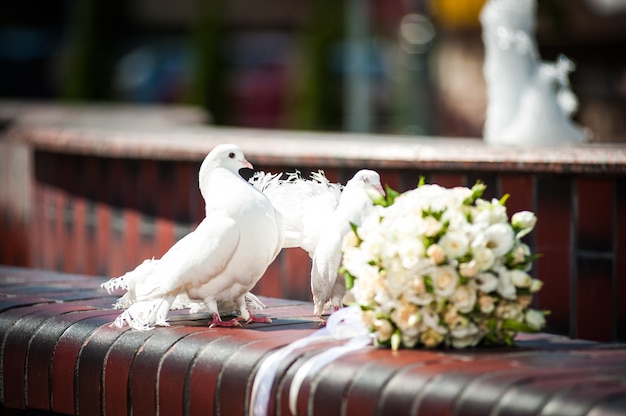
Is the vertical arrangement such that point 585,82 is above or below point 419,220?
above

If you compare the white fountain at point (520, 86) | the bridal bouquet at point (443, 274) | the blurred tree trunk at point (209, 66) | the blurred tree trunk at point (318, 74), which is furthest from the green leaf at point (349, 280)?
the blurred tree trunk at point (209, 66)

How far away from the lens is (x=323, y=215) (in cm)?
323

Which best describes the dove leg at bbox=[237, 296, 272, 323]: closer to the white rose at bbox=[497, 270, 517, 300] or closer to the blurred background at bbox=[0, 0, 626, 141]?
the white rose at bbox=[497, 270, 517, 300]

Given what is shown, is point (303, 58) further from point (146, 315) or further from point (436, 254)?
point (436, 254)

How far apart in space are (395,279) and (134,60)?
64.2 feet

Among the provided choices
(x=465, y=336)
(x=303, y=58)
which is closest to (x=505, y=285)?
(x=465, y=336)

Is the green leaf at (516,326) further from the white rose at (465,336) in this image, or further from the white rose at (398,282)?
the white rose at (398,282)

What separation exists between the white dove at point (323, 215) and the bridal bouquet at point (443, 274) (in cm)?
23

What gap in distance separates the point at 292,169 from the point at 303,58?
11.5m

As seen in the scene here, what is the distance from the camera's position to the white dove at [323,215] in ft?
10.2

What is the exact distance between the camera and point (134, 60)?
71.6 feet

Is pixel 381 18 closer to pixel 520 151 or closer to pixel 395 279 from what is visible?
pixel 520 151

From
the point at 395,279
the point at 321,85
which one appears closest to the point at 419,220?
the point at 395,279

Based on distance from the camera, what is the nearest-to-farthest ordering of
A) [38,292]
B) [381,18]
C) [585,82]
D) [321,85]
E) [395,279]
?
[395,279] → [38,292] → [585,82] → [321,85] → [381,18]
